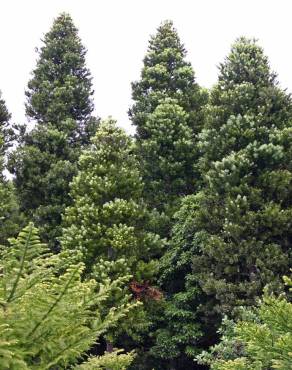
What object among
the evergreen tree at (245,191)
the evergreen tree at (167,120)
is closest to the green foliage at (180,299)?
the evergreen tree at (245,191)

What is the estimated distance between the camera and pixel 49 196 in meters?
23.1

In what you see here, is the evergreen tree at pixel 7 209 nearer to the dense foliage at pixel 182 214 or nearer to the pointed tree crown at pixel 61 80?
the dense foliage at pixel 182 214

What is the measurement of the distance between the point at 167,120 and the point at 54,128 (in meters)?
5.88

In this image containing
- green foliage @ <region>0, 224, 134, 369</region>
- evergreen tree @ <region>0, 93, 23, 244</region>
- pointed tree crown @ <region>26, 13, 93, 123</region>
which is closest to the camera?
green foliage @ <region>0, 224, 134, 369</region>

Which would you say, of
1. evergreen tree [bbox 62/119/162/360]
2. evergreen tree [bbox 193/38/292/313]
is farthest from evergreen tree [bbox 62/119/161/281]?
evergreen tree [bbox 193/38/292/313]

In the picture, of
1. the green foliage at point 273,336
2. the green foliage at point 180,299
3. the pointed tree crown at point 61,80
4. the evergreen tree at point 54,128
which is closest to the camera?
the green foliage at point 273,336

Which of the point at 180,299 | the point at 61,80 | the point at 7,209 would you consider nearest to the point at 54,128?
the point at 61,80

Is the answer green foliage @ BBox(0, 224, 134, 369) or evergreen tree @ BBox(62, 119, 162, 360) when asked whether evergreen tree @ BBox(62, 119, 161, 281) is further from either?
green foliage @ BBox(0, 224, 134, 369)

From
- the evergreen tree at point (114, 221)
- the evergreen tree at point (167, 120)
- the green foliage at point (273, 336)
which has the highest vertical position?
the evergreen tree at point (167, 120)

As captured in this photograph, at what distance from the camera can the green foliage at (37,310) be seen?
3.85 meters

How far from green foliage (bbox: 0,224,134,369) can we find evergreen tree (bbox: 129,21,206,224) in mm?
17586

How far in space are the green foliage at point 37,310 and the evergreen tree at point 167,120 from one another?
17586 mm

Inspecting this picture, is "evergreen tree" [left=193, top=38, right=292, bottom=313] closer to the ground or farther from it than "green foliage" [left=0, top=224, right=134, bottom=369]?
farther from it

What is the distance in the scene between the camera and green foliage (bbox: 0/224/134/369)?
3.85 metres
